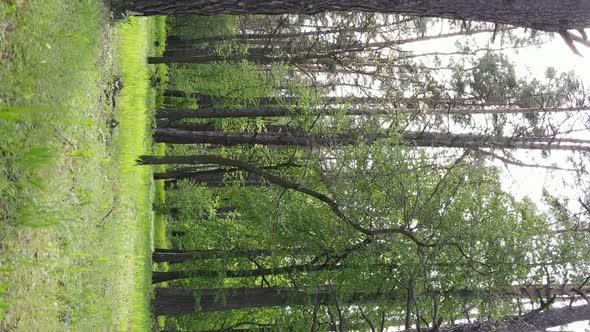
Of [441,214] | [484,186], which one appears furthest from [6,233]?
[484,186]

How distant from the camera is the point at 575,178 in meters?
14.9

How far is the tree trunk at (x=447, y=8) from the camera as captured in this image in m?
6.04

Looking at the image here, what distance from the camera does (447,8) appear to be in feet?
20.7

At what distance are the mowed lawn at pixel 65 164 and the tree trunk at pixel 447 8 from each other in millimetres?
1276

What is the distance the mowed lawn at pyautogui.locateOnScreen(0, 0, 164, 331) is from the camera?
5625 millimetres

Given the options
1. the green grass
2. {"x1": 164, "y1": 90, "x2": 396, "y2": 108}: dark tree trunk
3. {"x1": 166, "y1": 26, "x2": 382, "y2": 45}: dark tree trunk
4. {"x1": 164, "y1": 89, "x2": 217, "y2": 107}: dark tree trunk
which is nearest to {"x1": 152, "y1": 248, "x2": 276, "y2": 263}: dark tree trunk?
the green grass

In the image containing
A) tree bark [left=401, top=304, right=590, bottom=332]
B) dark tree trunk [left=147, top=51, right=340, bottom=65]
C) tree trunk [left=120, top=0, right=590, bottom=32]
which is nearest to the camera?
tree trunk [left=120, top=0, right=590, bottom=32]

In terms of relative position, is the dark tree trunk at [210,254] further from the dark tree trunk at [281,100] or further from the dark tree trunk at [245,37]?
the dark tree trunk at [245,37]

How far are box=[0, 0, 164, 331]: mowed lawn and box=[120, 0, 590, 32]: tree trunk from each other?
1.28 m

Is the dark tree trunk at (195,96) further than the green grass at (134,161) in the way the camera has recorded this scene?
Yes

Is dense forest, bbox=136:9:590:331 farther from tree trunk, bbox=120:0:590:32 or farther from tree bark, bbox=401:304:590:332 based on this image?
tree trunk, bbox=120:0:590:32

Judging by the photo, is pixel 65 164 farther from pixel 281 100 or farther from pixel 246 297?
pixel 281 100

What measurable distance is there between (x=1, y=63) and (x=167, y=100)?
19.7 metres

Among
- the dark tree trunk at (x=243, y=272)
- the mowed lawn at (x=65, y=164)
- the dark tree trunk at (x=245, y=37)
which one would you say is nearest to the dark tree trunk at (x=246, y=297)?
the dark tree trunk at (x=243, y=272)
